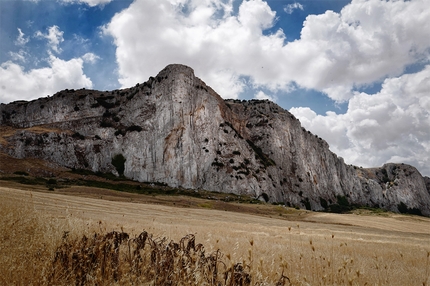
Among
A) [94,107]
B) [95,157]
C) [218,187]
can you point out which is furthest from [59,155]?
[218,187]

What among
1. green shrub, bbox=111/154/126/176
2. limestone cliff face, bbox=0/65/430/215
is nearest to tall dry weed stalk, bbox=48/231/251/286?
limestone cliff face, bbox=0/65/430/215

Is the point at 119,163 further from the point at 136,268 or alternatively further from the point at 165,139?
the point at 136,268

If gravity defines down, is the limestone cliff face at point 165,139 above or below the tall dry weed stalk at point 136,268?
above

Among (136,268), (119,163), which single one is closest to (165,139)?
(119,163)

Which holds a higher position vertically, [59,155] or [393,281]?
[59,155]

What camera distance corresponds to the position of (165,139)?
4653 inches

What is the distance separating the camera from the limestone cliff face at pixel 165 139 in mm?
112875

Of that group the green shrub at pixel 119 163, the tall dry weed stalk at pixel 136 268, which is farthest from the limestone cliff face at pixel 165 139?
the tall dry weed stalk at pixel 136 268

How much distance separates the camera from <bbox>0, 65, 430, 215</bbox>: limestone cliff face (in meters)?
113

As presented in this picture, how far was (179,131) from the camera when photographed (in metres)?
119

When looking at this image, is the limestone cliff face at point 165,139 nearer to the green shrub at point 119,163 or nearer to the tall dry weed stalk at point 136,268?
the green shrub at point 119,163

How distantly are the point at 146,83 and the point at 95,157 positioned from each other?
43.4 metres

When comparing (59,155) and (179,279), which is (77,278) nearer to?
(179,279)

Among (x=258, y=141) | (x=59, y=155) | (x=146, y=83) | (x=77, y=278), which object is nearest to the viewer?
(x=77, y=278)
